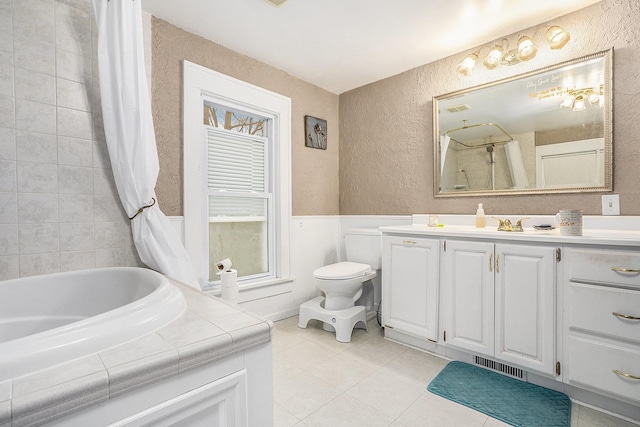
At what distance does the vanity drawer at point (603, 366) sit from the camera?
1.36 m

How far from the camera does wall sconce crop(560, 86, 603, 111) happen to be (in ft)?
6.03

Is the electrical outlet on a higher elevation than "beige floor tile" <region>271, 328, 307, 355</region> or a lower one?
higher

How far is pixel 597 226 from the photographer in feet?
5.96

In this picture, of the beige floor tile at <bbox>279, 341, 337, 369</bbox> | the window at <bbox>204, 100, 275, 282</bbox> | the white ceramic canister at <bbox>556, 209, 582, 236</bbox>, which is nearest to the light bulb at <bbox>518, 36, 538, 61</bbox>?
the white ceramic canister at <bbox>556, 209, 582, 236</bbox>

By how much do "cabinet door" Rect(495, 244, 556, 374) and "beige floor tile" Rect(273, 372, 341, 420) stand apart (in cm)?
102

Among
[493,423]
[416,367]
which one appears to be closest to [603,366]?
[493,423]

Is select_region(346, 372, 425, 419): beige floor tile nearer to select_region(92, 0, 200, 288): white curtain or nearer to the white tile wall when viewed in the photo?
select_region(92, 0, 200, 288): white curtain

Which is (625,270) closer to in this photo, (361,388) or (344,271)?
(361,388)

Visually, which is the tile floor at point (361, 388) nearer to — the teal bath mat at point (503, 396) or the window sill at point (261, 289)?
the teal bath mat at point (503, 396)

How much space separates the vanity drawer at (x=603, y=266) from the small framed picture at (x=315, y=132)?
217 cm

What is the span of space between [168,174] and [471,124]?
228 centimetres

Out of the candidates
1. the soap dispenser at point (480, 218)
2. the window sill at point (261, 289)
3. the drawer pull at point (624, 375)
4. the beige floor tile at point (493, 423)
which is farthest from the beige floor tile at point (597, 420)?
the window sill at point (261, 289)

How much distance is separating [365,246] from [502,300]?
3.79 feet

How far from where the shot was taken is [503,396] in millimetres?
1593
